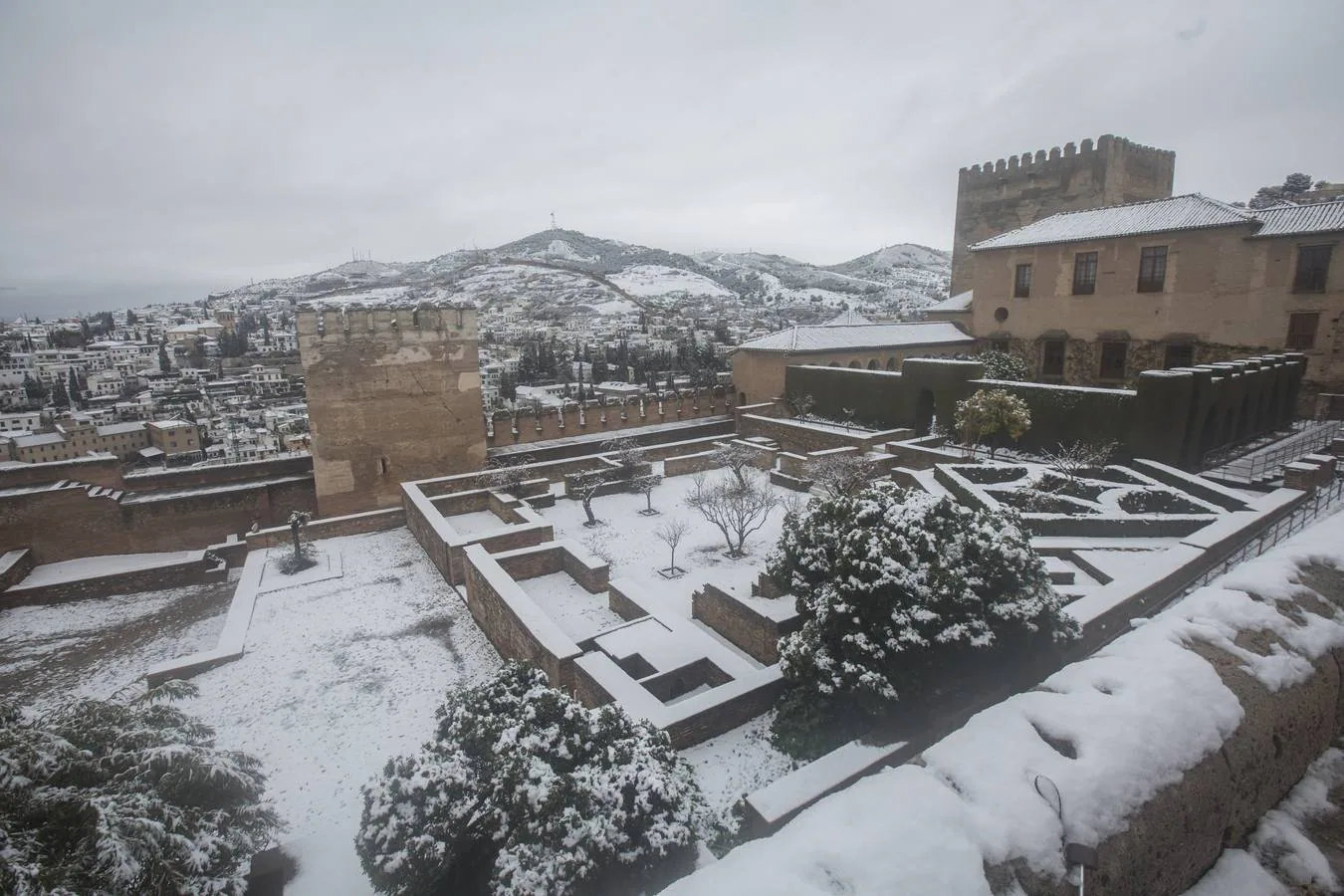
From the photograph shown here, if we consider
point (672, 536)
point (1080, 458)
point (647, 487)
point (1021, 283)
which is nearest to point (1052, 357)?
point (1021, 283)

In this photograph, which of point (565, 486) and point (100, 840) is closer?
point (100, 840)

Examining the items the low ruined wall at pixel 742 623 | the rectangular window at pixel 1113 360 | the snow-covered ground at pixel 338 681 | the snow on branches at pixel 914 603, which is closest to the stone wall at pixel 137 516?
the snow-covered ground at pixel 338 681

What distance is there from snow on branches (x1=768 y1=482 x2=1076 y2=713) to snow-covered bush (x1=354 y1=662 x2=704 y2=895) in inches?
71.9

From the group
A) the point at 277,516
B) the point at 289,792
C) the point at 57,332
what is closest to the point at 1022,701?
the point at 289,792

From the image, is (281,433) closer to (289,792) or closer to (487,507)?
(487,507)

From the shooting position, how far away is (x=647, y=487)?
15336 millimetres

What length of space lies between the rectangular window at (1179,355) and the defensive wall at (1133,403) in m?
2.52

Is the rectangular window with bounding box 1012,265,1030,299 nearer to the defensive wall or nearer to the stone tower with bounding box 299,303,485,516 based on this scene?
the defensive wall

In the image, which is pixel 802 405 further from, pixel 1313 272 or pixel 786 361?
pixel 1313 272

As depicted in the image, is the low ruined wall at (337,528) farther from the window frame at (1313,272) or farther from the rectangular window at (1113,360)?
the window frame at (1313,272)

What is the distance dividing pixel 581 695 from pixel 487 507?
27.7 ft

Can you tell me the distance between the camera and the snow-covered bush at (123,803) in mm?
3842

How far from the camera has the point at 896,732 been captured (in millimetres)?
6023

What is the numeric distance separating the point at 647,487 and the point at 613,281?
5082 inches
